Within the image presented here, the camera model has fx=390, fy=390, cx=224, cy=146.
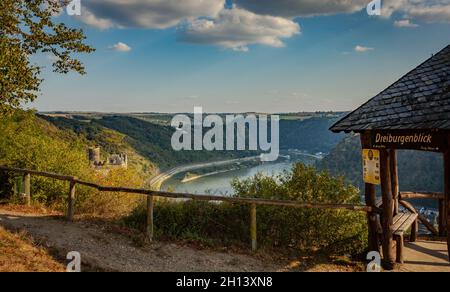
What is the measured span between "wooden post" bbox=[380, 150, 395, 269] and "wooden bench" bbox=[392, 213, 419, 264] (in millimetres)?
184

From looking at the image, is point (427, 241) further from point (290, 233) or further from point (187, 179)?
point (187, 179)

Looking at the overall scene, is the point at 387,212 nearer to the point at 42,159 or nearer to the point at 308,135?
the point at 42,159

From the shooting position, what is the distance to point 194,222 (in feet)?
32.8

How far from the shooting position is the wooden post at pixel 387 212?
845cm

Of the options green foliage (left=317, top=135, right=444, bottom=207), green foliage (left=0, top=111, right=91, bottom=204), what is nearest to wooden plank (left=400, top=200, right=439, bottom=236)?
green foliage (left=0, top=111, right=91, bottom=204)

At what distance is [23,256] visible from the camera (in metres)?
7.49

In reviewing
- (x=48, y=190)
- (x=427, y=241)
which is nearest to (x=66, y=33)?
(x=48, y=190)

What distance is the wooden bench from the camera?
8.56 meters

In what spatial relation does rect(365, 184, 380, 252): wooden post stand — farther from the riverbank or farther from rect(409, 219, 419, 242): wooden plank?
the riverbank

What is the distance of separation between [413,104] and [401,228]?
2.77 meters

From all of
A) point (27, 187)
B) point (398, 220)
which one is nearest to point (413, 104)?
point (398, 220)

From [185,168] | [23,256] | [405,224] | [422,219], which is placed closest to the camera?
[23,256]
